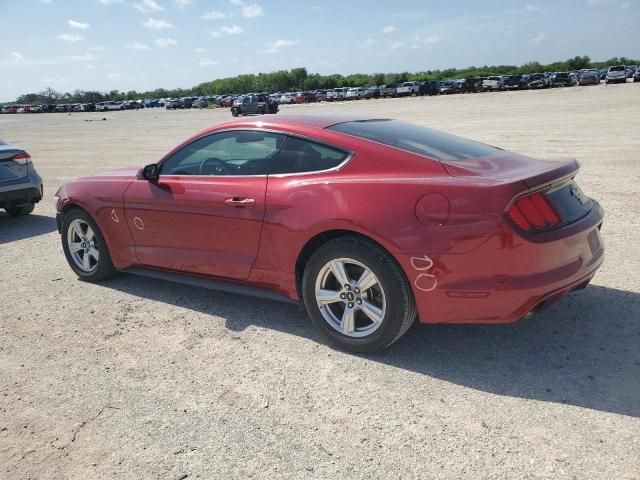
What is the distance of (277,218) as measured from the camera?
3.87 m

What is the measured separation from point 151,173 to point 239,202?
1.09m

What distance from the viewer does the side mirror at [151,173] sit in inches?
185

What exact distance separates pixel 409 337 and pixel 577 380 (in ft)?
3.67

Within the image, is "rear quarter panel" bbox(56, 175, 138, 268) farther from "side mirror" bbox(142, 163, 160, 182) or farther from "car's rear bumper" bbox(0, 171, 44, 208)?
"car's rear bumper" bbox(0, 171, 44, 208)

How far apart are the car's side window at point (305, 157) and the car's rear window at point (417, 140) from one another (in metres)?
0.21

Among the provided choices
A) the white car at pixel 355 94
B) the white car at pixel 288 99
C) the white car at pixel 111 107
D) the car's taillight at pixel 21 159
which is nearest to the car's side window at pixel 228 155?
the car's taillight at pixel 21 159

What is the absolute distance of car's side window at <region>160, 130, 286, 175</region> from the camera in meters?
4.15

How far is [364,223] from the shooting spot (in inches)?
135

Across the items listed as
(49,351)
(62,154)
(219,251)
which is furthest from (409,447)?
(62,154)

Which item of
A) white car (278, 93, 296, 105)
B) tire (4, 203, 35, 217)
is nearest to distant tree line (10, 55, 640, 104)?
white car (278, 93, 296, 105)

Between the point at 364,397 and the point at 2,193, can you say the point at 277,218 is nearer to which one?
the point at 364,397

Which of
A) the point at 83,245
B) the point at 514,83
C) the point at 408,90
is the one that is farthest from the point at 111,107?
the point at 83,245

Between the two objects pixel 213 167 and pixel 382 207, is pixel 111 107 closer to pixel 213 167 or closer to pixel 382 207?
pixel 213 167

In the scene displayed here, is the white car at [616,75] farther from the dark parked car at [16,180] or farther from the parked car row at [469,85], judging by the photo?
the dark parked car at [16,180]
